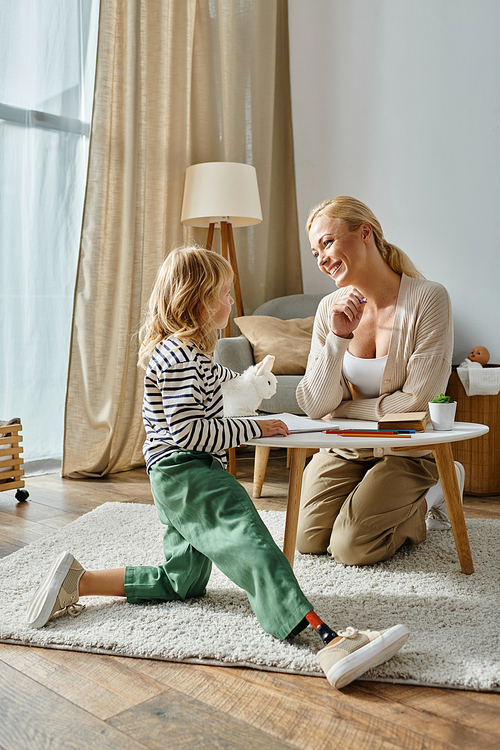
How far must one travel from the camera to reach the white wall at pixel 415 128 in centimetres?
278

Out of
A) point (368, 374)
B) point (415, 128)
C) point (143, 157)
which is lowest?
point (368, 374)

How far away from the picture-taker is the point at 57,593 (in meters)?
1.35

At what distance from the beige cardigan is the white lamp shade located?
135cm

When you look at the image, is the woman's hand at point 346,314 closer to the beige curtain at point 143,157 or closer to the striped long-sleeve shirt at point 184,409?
the striped long-sleeve shirt at point 184,409

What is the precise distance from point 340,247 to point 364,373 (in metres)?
0.34

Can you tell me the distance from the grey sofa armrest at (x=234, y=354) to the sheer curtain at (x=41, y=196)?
2.44 feet

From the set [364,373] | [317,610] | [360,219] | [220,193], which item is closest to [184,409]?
[317,610]

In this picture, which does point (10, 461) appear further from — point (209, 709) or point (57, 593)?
point (209, 709)

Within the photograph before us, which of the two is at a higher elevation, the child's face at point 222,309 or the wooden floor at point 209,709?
the child's face at point 222,309

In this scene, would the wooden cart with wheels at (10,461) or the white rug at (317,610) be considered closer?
the white rug at (317,610)

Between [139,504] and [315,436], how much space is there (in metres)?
1.13

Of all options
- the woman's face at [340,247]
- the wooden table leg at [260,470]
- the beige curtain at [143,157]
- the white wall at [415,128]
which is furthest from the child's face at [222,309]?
the white wall at [415,128]

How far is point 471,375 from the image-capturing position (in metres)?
2.49

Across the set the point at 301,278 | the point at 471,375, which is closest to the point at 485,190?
the point at 471,375
